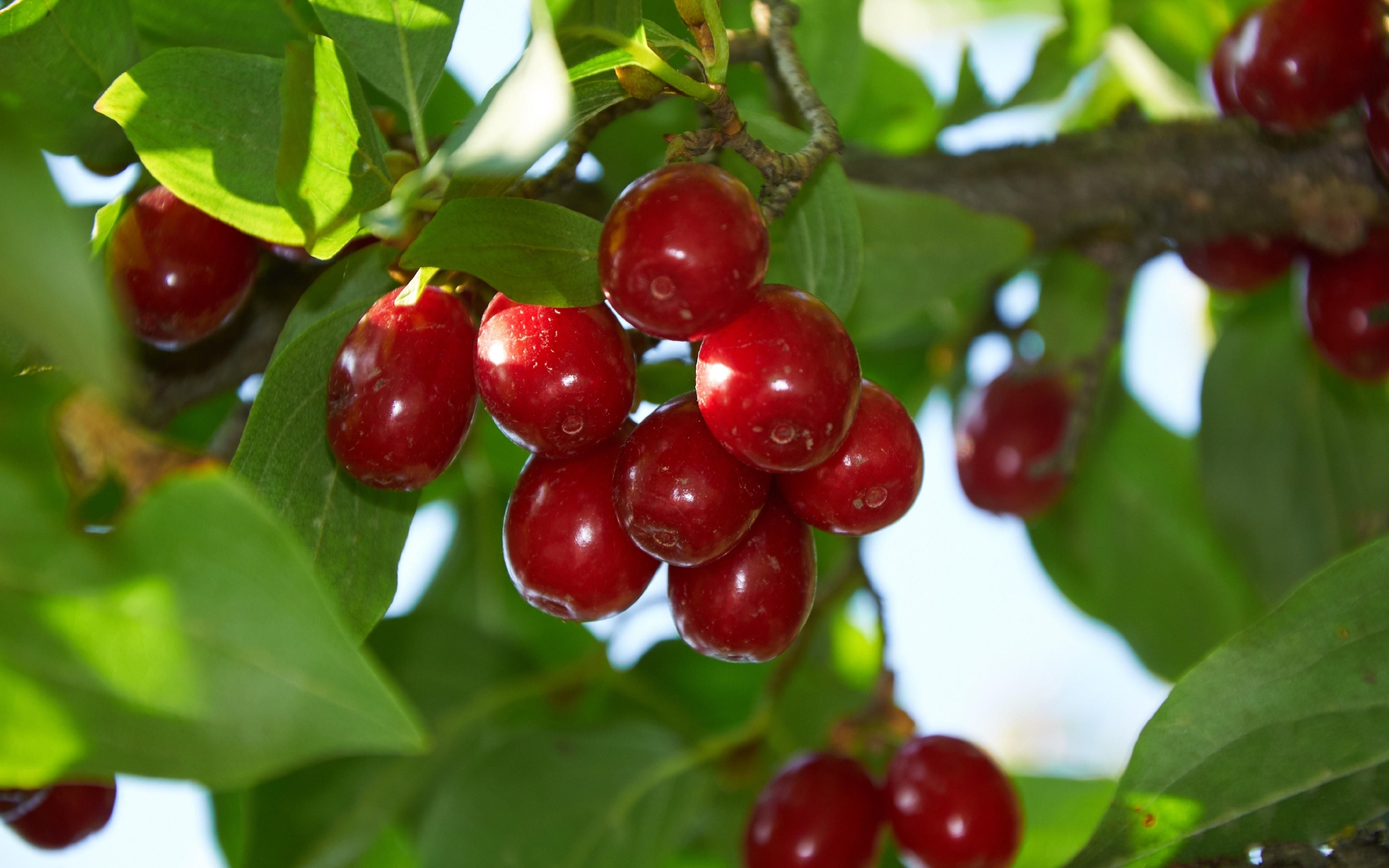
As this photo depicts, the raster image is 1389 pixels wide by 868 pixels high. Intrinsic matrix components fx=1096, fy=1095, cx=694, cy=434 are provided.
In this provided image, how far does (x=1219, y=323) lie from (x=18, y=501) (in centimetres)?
139

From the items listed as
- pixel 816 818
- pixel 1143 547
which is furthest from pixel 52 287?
pixel 1143 547

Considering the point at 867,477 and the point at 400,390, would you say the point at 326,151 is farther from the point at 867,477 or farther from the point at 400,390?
the point at 867,477

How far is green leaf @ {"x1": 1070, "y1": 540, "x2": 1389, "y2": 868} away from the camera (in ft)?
1.98

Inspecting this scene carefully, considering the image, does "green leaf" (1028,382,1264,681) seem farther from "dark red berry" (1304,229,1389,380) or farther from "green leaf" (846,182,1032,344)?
"green leaf" (846,182,1032,344)

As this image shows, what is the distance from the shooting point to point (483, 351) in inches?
21.2

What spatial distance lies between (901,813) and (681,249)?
61 centimetres

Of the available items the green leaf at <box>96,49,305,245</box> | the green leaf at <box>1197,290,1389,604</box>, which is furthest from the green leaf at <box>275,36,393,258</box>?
the green leaf at <box>1197,290,1389,604</box>

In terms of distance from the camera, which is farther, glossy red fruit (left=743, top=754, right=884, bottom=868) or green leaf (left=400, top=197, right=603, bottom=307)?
glossy red fruit (left=743, top=754, right=884, bottom=868)

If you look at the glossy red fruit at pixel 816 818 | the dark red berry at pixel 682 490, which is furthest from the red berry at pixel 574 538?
the glossy red fruit at pixel 816 818

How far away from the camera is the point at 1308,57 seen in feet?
2.86

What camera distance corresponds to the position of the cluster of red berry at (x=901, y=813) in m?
0.88

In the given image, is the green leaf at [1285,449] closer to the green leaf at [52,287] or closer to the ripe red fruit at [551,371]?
the ripe red fruit at [551,371]

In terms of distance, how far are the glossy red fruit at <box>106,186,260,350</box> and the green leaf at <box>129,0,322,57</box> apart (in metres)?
0.11

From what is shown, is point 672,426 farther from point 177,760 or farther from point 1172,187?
point 1172,187
